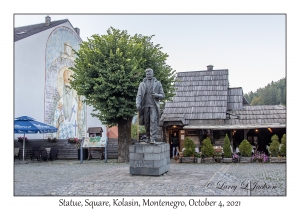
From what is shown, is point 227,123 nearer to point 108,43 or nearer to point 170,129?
point 170,129

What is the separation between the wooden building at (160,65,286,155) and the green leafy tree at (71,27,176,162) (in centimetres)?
270

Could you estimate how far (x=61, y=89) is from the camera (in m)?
24.0

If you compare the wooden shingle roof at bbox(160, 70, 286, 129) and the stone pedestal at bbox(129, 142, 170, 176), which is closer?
the stone pedestal at bbox(129, 142, 170, 176)

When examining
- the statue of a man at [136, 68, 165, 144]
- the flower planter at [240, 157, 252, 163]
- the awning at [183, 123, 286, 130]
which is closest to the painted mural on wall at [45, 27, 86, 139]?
the awning at [183, 123, 286, 130]

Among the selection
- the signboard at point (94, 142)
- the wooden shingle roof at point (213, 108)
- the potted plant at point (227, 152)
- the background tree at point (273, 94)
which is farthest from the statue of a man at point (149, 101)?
the background tree at point (273, 94)

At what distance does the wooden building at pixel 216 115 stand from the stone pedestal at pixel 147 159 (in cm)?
852

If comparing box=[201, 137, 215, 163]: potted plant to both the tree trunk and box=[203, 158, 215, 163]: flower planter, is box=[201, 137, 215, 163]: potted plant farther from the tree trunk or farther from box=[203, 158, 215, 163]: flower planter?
the tree trunk

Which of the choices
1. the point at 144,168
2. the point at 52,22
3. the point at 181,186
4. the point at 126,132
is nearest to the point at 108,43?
the point at 126,132

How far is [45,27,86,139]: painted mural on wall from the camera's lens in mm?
22547

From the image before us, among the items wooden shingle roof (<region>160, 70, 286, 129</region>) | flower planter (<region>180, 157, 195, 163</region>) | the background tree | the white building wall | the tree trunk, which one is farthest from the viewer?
the background tree

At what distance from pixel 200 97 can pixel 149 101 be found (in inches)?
426

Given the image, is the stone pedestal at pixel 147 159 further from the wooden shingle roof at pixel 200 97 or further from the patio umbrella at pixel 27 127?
the wooden shingle roof at pixel 200 97

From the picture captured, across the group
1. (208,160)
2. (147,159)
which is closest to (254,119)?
(208,160)

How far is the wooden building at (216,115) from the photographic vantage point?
1844 centimetres
